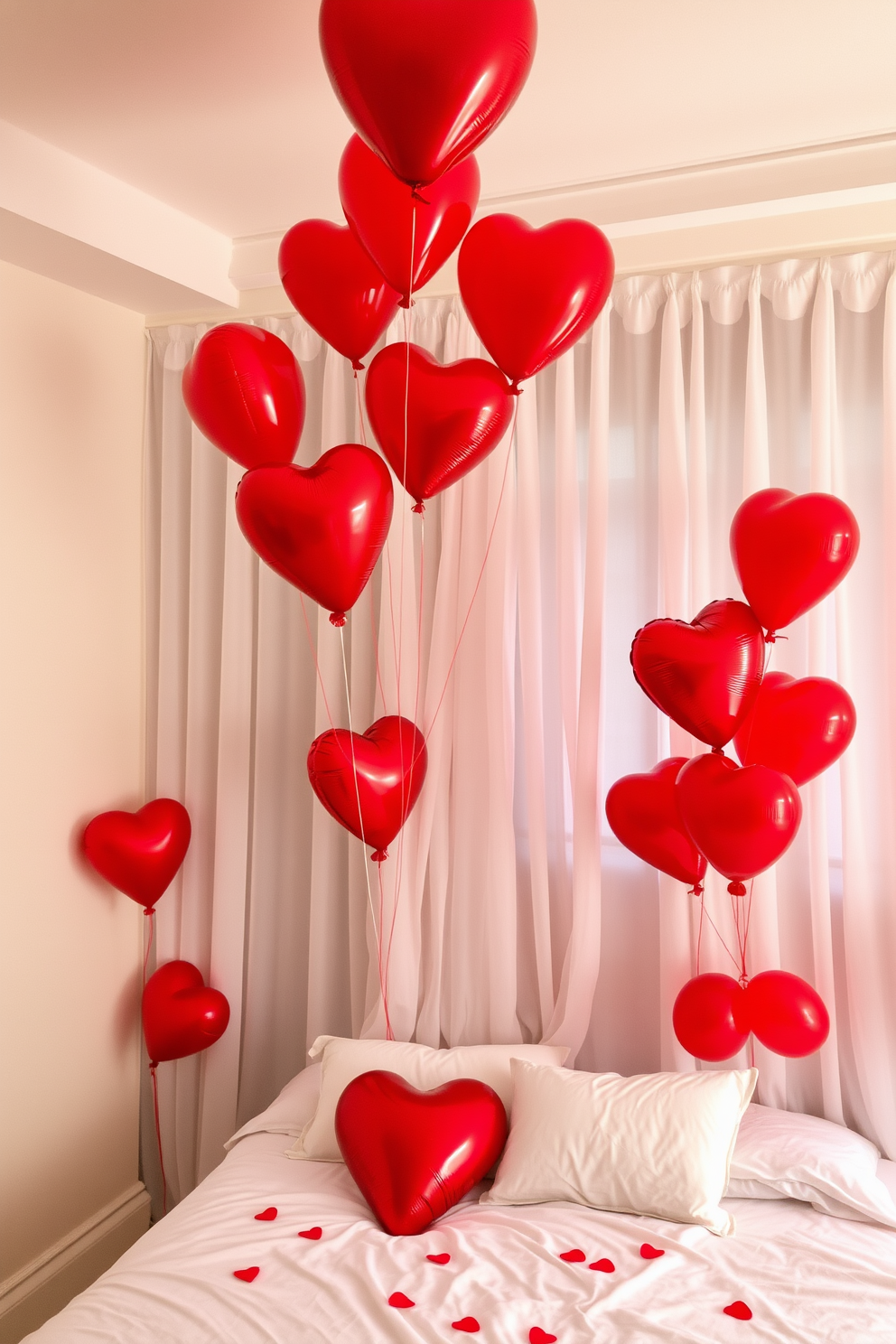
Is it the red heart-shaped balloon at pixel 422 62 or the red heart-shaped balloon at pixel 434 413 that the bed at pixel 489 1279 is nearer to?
the red heart-shaped balloon at pixel 434 413

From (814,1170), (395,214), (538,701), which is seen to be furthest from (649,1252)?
(395,214)

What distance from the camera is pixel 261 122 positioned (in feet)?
6.75

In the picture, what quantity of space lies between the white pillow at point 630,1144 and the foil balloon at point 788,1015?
11 cm

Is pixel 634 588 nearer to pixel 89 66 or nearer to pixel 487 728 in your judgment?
pixel 487 728

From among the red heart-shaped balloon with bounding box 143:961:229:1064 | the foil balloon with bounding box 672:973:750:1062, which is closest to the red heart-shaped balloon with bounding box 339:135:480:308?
the foil balloon with bounding box 672:973:750:1062

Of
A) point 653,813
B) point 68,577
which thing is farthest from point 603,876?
point 68,577

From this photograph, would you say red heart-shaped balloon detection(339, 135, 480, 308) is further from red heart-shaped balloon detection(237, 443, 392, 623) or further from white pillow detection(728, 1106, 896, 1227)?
white pillow detection(728, 1106, 896, 1227)

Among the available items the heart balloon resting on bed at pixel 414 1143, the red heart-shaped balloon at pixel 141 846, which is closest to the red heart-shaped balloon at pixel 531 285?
the heart balloon resting on bed at pixel 414 1143

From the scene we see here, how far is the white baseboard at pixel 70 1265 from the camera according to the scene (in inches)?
93.9

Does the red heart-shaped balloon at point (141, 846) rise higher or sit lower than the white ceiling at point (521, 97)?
lower

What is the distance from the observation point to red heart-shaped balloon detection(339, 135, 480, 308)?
172 cm

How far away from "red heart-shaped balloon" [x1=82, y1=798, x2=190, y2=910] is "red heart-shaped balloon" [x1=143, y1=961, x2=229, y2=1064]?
0.69 feet

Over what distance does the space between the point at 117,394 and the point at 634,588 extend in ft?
4.88

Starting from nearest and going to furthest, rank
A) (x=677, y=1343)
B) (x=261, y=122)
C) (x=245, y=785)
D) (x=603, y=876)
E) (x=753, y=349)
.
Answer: (x=677, y=1343)
(x=261, y=122)
(x=753, y=349)
(x=603, y=876)
(x=245, y=785)
